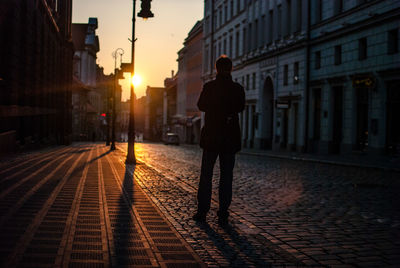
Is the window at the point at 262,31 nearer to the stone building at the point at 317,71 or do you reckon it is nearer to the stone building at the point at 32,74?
the stone building at the point at 317,71

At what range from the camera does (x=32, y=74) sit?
2802 centimetres

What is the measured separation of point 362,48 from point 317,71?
572cm

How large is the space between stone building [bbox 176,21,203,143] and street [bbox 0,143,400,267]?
61911mm

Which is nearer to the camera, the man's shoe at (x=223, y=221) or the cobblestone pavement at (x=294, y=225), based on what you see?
the cobblestone pavement at (x=294, y=225)

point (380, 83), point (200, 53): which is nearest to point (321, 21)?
point (380, 83)

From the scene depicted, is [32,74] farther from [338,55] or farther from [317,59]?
[317,59]

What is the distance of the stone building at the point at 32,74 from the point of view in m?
21.8

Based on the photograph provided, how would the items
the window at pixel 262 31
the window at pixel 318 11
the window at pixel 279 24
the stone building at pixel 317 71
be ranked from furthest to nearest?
the window at pixel 262 31 → the window at pixel 279 24 → the window at pixel 318 11 → the stone building at pixel 317 71

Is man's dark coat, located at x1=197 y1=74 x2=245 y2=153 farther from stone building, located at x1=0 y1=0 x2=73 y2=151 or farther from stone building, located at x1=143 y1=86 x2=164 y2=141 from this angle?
stone building, located at x1=143 y1=86 x2=164 y2=141

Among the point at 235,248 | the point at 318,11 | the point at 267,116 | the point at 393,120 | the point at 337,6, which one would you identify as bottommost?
the point at 235,248

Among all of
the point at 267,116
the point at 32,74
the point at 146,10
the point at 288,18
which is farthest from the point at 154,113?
the point at 146,10

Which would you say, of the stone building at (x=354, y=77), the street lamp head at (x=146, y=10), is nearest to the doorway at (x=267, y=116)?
the stone building at (x=354, y=77)

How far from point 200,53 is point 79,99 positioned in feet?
62.4

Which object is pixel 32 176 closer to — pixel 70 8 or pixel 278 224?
pixel 278 224
